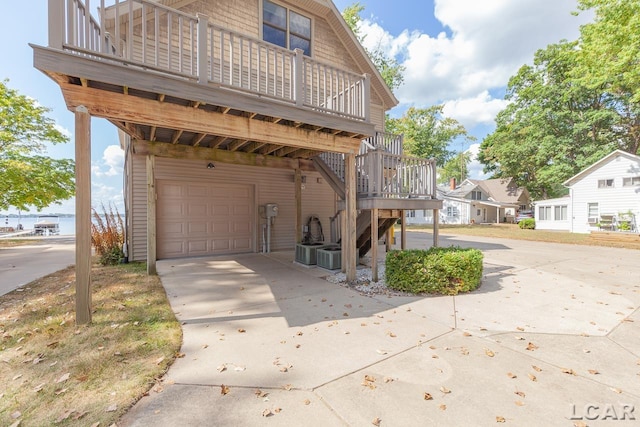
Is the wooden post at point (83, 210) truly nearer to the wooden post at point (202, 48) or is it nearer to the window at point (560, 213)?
the wooden post at point (202, 48)

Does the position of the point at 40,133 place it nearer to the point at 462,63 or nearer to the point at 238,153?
the point at 238,153

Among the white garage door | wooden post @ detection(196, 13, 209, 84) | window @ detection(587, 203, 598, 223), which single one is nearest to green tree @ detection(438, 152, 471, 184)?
window @ detection(587, 203, 598, 223)

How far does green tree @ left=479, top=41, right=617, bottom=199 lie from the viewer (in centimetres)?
2212

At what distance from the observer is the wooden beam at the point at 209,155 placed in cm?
588

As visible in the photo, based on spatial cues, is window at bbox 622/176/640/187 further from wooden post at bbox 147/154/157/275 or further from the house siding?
wooden post at bbox 147/154/157/275

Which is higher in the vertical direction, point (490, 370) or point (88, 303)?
point (88, 303)

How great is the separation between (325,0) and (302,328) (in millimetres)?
9338

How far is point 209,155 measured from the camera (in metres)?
6.61

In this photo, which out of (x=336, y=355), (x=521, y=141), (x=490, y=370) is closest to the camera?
(x=490, y=370)

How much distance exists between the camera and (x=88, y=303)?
11.5 feet

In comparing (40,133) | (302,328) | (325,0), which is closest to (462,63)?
(325,0)

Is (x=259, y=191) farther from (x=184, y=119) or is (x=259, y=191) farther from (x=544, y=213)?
(x=544, y=213)

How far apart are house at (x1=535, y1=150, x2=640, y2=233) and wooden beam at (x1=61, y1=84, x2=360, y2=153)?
20.2 metres

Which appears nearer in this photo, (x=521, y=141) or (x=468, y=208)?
(x=521, y=141)
